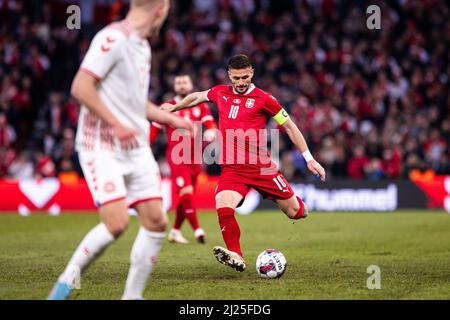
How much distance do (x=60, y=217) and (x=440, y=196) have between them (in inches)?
362

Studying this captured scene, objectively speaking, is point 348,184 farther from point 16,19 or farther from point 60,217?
point 16,19

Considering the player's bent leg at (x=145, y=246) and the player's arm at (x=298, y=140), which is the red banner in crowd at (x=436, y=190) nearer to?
the player's arm at (x=298, y=140)

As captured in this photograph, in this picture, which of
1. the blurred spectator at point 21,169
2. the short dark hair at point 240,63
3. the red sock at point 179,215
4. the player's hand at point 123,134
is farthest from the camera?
the blurred spectator at point 21,169

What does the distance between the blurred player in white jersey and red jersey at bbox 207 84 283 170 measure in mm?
2859

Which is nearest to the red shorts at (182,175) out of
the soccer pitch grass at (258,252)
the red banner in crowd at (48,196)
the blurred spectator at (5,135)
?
the soccer pitch grass at (258,252)

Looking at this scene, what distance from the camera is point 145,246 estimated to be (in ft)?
21.0

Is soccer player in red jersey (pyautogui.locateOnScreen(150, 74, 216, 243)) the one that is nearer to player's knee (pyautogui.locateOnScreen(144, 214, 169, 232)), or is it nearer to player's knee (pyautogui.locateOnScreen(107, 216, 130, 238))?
player's knee (pyautogui.locateOnScreen(144, 214, 169, 232))

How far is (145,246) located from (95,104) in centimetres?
123

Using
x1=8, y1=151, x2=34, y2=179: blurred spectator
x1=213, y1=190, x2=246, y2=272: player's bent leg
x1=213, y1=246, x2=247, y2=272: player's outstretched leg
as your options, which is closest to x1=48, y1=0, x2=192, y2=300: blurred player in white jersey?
Result: x1=213, y1=246, x2=247, y2=272: player's outstretched leg

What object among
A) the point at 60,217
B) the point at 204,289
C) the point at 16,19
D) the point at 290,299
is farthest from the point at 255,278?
the point at 16,19

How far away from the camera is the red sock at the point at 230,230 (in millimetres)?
8906

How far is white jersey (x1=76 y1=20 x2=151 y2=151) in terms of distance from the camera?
6117mm

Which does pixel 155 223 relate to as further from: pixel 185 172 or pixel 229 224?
pixel 185 172

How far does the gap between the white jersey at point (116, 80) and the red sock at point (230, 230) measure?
9.05ft
